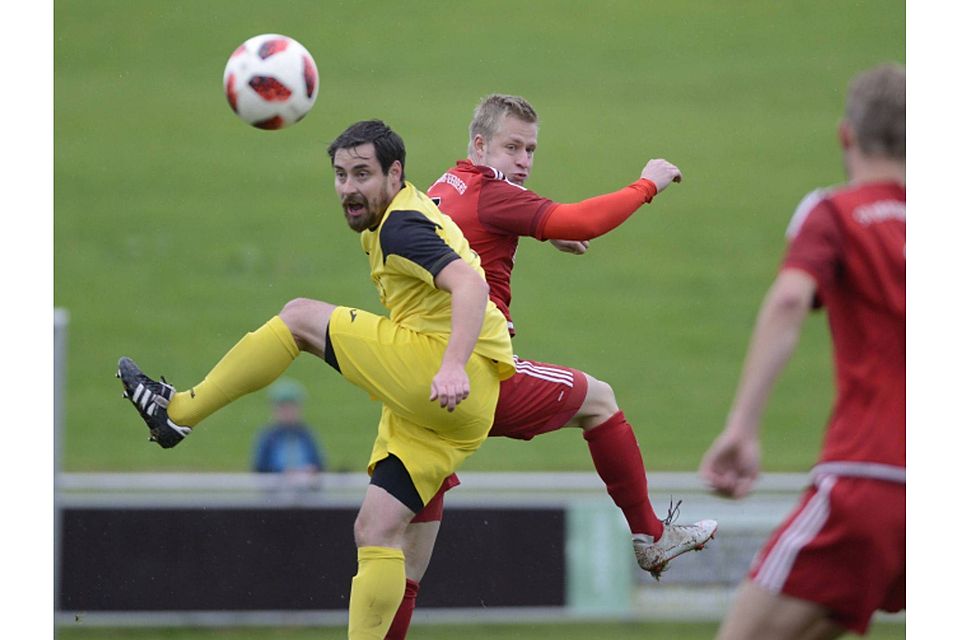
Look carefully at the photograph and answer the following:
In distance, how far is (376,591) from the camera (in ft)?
16.5

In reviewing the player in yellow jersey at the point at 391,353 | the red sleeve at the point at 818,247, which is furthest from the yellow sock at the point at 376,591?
the red sleeve at the point at 818,247

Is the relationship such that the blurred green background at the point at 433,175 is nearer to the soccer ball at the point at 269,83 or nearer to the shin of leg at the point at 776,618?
the soccer ball at the point at 269,83

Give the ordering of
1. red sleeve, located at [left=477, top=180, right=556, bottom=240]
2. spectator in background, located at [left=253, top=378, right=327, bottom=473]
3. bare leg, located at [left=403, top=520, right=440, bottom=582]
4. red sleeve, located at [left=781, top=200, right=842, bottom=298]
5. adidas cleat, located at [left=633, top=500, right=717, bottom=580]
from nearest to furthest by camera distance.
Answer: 1. red sleeve, located at [left=781, top=200, right=842, bottom=298]
2. red sleeve, located at [left=477, top=180, right=556, bottom=240]
3. bare leg, located at [left=403, top=520, right=440, bottom=582]
4. adidas cleat, located at [left=633, top=500, right=717, bottom=580]
5. spectator in background, located at [left=253, top=378, right=327, bottom=473]

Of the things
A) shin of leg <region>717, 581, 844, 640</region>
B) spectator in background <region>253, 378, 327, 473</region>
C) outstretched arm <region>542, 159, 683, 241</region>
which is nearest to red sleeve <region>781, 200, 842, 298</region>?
shin of leg <region>717, 581, 844, 640</region>

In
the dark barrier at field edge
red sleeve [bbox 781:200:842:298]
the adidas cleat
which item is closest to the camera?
red sleeve [bbox 781:200:842:298]

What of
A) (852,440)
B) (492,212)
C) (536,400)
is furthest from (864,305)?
(492,212)

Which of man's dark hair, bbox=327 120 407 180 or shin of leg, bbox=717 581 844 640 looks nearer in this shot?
shin of leg, bbox=717 581 844 640

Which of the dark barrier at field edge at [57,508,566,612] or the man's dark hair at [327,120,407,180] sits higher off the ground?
the man's dark hair at [327,120,407,180]

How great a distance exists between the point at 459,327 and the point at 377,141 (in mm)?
900

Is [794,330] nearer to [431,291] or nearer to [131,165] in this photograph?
[431,291]

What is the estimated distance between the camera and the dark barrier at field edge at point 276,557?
33.4 feet

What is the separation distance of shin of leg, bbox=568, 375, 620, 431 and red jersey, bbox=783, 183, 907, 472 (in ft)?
6.55

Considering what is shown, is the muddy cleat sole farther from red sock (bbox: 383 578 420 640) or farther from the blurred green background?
the blurred green background

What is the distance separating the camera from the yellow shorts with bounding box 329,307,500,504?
503cm
